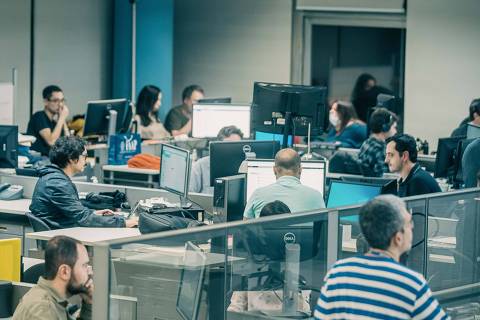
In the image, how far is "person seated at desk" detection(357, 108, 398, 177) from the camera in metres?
8.59

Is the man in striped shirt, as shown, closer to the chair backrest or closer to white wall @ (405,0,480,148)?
the chair backrest

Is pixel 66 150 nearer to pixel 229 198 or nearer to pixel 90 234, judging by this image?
pixel 90 234

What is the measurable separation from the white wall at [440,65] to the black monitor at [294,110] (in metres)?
3.81

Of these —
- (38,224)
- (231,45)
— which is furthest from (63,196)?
(231,45)

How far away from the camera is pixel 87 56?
12.8 m

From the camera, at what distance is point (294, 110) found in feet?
28.0

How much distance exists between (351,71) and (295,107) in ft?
16.9

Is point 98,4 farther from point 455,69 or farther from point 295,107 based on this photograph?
point 295,107

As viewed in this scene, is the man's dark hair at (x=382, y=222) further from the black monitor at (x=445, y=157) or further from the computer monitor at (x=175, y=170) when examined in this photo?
the black monitor at (x=445, y=157)

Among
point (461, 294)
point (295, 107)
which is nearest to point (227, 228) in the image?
point (461, 294)

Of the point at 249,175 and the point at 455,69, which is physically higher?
the point at 455,69

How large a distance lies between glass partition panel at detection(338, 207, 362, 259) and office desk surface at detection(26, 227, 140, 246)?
2091 millimetres

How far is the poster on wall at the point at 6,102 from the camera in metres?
10.1

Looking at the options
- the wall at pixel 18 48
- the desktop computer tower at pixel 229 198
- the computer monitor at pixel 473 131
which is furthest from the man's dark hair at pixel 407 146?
the wall at pixel 18 48
